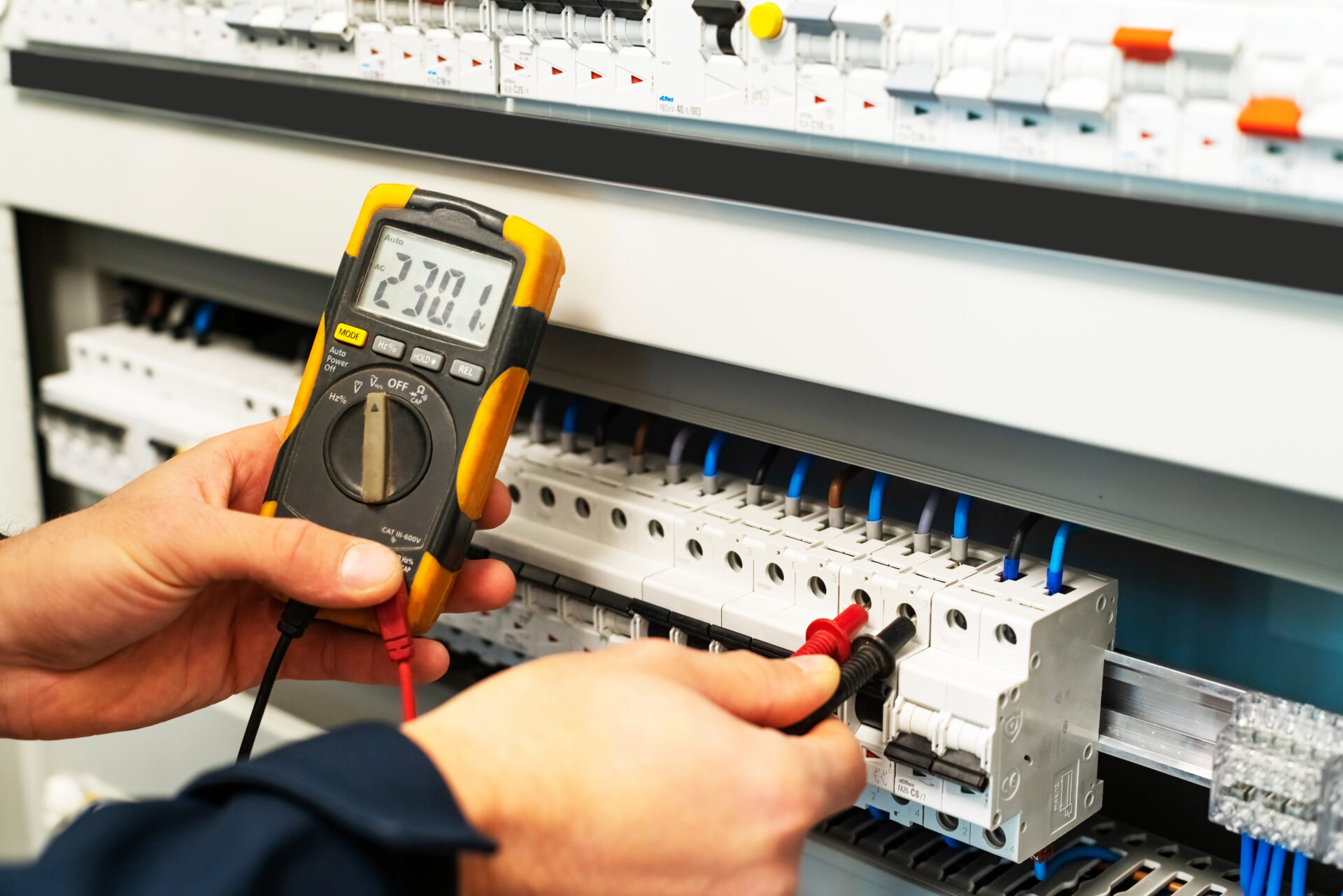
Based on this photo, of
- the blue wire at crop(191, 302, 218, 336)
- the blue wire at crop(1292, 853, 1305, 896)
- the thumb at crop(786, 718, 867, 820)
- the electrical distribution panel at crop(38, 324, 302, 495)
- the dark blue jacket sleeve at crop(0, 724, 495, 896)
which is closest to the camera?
the dark blue jacket sleeve at crop(0, 724, 495, 896)

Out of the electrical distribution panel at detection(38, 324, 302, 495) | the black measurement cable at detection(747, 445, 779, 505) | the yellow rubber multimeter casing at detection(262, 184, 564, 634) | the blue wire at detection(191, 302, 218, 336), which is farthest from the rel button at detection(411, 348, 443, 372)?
the blue wire at detection(191, 302, 218, 336)

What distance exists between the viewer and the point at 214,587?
0.84 m

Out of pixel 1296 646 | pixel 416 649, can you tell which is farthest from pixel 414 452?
pixel 1296 646

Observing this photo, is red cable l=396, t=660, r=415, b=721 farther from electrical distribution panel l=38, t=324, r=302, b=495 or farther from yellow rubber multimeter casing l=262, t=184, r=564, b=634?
electrical distribution panel l=38, t=324, r=302, b=495

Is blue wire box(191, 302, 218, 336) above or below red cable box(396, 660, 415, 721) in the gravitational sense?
above

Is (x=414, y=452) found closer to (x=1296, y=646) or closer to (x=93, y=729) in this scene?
(x=93, y=729)

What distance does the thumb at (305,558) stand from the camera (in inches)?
26.7

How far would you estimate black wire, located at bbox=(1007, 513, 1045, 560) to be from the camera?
0.70 metres

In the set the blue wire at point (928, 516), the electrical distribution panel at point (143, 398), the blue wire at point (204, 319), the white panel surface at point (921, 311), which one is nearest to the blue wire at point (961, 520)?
the blue wire at point (928, 516)

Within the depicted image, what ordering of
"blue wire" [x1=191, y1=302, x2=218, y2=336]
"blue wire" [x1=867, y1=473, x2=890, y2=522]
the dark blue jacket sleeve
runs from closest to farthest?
1. the dark blue jacket sleeve
2. "blue wire" [x1=867, y1=473, x2=890, y2=522]
3. "blue wire" [x1=191, y1=302, x2=218, y2=336]

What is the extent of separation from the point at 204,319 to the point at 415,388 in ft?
1.82

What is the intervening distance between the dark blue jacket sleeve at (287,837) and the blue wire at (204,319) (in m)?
0.78

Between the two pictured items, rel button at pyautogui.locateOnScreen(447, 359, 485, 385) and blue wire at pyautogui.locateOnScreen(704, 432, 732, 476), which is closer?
rel button at pyautogui.locateOnScreen(447, 359, 485, 385)

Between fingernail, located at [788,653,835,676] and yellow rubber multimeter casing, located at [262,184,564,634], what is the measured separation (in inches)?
8.5
